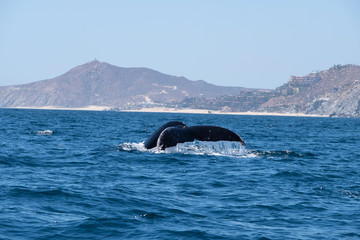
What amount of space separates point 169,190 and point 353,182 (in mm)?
5685

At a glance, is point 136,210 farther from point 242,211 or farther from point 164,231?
point 242,211

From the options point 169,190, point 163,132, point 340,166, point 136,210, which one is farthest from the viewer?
point 340,166

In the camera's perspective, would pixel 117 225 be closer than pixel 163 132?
Yes

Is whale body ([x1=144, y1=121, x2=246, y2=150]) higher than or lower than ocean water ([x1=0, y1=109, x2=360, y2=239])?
higher

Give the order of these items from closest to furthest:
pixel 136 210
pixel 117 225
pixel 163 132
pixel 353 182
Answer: pixel 117 225 < pixel 136 210 < pixel 353 182 < pixel 163 132

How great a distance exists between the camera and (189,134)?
52.8 ft

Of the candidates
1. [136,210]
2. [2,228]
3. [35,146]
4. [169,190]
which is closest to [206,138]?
[169,190]

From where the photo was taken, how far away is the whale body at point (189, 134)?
1551 cm

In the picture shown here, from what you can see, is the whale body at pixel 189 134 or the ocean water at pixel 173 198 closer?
the ocean water at pixel 173 198

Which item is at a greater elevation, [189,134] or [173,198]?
[189,134]

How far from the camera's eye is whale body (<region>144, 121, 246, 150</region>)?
15509 millimetres

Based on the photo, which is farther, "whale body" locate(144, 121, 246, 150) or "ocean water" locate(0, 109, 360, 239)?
"whale body" locate(144, 121, 246, 150)

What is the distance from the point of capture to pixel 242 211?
10.7 meters

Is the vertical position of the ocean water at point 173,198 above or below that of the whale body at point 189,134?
below
